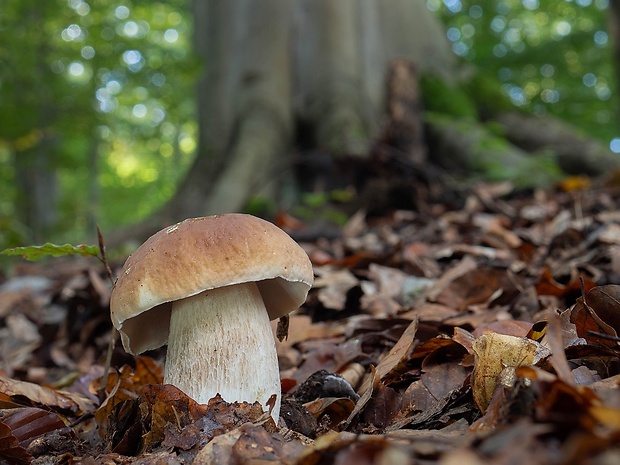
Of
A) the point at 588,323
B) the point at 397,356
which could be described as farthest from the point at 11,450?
the point at 588,323

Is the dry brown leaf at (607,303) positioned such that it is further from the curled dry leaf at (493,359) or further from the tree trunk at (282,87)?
the tree trunk at (282,87)

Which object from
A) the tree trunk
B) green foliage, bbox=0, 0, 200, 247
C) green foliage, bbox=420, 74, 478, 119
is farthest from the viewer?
green foliage, bbox=0, 0, 200, 247

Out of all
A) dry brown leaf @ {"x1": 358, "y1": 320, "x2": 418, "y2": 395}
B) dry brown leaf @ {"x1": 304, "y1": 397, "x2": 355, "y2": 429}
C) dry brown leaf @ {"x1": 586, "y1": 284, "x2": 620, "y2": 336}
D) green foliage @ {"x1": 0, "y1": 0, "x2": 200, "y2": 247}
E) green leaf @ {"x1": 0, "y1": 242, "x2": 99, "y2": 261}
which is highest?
green foliage @ {"x1": 0, "y1": 0, "x2": 200, "y2": 247}

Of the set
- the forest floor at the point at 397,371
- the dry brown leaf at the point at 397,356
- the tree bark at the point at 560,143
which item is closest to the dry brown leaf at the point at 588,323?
the forest floor at the point at 397,371

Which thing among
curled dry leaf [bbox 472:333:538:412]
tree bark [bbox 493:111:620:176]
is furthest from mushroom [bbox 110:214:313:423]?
tree bark [bbox 493:111:620:176]

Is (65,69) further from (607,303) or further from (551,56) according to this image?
(607,303)

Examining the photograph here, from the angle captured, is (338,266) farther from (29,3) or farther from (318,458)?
(29,3)

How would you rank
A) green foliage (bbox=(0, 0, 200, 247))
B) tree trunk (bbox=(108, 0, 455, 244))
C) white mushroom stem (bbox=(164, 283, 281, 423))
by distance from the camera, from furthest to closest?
green foliage (bbox=(0, 0, 200, 247)) < tree trunk (bbox=(108, 0, 455, 244)) < white mushroom stem (bbox=(164, 283, 281, 423))

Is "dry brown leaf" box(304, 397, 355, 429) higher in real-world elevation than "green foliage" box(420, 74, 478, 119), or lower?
lower

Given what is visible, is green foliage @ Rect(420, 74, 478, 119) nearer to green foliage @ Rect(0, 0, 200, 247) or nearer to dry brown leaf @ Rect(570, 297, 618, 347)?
green foliage @ Rect(0, 0, 200, 247)

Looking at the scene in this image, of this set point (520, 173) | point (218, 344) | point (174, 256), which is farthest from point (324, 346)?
point (520, 173)
